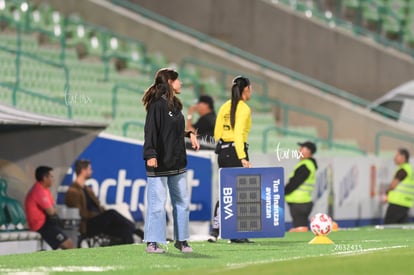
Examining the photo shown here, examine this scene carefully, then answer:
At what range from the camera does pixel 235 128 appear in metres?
17.1

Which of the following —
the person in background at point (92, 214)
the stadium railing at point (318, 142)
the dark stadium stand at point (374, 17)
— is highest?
the dark stadium stand at point (374, 17)

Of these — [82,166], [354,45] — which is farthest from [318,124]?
[82,166]

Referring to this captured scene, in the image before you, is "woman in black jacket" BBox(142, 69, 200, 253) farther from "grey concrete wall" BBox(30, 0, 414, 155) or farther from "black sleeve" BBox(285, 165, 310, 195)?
"grey concrete wall" BBox(30, 0, 414, 155)

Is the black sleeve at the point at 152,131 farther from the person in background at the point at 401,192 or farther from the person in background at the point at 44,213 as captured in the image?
the person in background at the point at 401,192

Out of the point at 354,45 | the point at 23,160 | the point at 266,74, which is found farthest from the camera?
the point at 354,45

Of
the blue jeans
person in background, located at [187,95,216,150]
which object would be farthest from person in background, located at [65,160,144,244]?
the blue jeans

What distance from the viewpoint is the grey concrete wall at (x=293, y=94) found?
31359 mm

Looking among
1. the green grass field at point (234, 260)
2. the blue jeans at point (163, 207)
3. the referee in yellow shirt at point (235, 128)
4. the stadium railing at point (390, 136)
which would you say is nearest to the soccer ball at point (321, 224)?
the green grass field at point (234, 260)

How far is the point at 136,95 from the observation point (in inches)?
1070

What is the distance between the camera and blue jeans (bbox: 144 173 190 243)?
15.1 m

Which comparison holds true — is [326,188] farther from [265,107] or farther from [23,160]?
[23,160]

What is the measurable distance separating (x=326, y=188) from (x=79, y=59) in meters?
5.80

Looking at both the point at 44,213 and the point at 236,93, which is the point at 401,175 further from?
Answer: the point at 236,93

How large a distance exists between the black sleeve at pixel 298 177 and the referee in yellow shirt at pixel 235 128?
589cm
